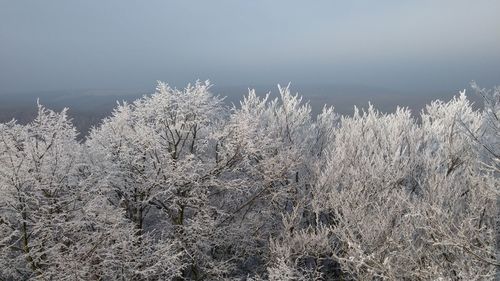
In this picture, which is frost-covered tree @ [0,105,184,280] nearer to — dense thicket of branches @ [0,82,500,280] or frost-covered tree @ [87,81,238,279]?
dense thicket of branches @ [0,82,500,280]

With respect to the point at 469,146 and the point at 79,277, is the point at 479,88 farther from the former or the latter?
the point at 79,277

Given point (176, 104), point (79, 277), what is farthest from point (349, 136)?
point (79, 277)

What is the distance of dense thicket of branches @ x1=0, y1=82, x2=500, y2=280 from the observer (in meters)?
9.88

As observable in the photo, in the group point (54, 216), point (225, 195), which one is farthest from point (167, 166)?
point (225, 195)

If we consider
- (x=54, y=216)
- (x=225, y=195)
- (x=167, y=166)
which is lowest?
(x=225, y=195)

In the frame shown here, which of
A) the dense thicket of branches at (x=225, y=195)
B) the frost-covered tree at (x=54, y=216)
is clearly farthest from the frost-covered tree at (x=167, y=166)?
the frost-covered tree at (x=54, y=216)

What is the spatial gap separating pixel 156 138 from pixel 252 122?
4.11 meters

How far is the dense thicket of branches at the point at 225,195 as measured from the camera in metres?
9.88

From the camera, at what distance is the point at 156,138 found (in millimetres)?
13555

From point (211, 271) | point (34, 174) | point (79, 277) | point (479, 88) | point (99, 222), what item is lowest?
point (211, 271)

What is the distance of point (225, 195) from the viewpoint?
17.1 m

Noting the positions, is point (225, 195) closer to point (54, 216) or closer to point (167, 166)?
point (167, 166)

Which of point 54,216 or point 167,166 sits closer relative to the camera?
point 54,216

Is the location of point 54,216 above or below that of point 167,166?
below
